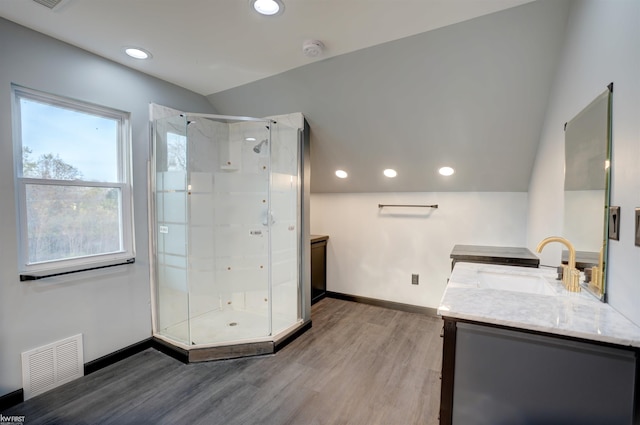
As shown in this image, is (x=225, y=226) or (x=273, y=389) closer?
(x=273, y=389)

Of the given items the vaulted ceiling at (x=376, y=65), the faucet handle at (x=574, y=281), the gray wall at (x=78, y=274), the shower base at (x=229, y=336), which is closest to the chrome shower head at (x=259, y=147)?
the vaulted ceiling at (x=376, y=65)

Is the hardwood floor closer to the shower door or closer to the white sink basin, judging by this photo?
the shower door

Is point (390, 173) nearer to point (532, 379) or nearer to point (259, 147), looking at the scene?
point (259, 147)

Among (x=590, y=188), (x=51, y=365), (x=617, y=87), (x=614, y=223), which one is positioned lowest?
(x=51, y=365)

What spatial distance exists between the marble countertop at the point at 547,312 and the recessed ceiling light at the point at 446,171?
1706mm

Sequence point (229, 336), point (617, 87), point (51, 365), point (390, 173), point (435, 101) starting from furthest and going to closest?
1. point (390, 173)
2. point (229, 336)
3. point (435, 101)
4. point (51, 365)
5. point (617, 87)

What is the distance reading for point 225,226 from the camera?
2.79 meters

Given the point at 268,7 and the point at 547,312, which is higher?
the point at 268,7

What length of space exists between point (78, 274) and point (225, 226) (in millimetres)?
1173

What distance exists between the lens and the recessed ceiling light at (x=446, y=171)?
3004 millimetres

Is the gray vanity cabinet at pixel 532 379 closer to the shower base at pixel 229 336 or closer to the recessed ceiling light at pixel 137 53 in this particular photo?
the shower base at pixel 229 336

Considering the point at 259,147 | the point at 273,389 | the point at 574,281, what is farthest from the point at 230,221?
the point at 574,281

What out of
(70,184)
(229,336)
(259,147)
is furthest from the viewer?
(259,147)

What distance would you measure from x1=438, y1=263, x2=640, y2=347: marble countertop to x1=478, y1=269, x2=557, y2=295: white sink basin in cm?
16
